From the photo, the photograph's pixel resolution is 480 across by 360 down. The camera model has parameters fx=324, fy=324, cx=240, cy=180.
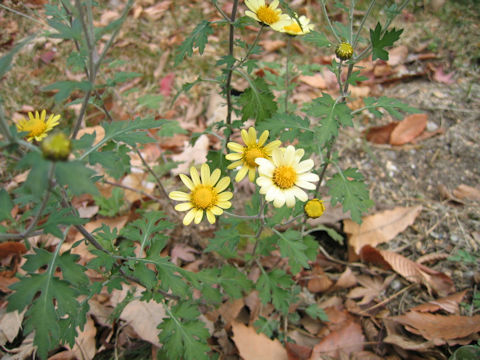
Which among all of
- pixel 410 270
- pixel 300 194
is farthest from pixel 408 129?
pixel 300 194

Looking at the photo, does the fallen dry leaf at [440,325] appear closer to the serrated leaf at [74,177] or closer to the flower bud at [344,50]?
the flower bud at [344,50]

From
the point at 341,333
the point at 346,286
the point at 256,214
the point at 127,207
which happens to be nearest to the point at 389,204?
the point at 346,286

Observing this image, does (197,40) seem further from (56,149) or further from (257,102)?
(56,149)

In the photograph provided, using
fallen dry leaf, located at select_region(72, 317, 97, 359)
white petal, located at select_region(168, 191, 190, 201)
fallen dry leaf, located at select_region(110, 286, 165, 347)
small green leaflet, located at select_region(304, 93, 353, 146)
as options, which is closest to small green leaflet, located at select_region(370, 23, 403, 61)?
small green leaflet, located at select_region(304, 93, 353, 146)

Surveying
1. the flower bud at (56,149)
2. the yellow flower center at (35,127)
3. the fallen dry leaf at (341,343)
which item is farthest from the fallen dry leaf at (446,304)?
the yellow flower center at (35,127)

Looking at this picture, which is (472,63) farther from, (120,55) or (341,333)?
(120,55)
